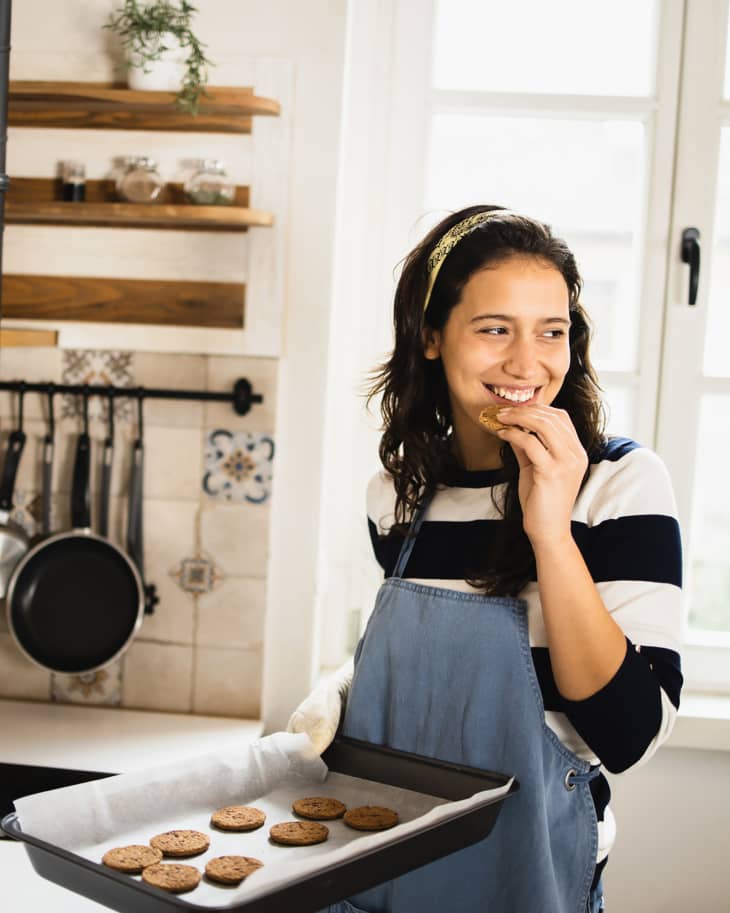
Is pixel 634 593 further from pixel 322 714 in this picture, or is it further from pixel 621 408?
pixel 621 408

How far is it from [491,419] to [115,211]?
955 mm

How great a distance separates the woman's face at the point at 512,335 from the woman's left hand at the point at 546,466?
2.6 inches

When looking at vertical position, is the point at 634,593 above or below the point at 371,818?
above

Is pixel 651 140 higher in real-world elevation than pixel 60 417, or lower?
higher

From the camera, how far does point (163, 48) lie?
1.80m

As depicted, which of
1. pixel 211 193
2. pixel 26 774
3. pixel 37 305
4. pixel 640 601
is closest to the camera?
pixel 640 601

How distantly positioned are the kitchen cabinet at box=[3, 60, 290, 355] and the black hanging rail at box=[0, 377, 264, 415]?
0.07 metres

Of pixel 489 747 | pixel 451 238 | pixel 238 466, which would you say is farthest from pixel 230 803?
pixel 238 466

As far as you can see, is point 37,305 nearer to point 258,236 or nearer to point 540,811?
point 258,236

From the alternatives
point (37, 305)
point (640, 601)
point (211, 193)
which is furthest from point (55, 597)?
point (640, 601)

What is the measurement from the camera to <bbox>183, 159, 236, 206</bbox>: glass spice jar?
181cm

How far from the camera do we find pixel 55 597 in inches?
75.2

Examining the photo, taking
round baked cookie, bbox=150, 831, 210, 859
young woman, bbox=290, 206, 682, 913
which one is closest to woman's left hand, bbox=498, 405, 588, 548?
young woman, bbox=290, 206, 682, 913

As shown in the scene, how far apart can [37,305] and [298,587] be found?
2.35 ft
